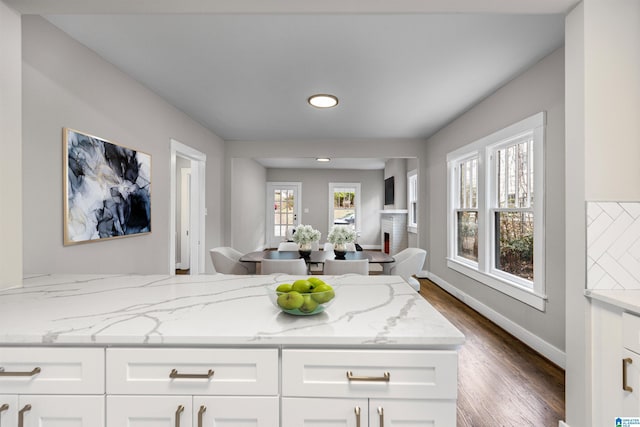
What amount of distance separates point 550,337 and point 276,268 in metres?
2.36

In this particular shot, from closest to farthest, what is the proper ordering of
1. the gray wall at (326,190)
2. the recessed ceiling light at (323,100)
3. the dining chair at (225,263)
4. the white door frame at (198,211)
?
the recessed ceiling light at (323,100)
the dining chair at (225,263)
the white door frame at (198,211)
the gray wall at (326,190)

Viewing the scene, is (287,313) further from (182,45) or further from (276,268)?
(182,45)

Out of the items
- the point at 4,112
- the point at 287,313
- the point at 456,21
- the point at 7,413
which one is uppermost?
the point at 456,21

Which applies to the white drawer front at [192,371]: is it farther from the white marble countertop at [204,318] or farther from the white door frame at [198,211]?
the white door frame at [198,211]

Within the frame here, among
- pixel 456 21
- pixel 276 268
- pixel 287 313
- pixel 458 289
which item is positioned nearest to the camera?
pixel 287 313

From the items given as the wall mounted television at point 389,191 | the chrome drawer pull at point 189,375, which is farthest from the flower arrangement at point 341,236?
the wall mounted television at point 389,191

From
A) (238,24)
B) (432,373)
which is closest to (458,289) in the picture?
(432,373)

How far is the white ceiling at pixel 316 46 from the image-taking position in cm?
156

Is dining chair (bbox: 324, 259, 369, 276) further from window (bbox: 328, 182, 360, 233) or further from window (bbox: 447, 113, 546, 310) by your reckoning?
window (bbox: 328, 182, 360, 233)

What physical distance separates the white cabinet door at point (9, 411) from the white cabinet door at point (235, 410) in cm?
57

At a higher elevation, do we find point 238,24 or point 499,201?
point 238,24

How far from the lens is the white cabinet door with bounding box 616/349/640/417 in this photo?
124 cm

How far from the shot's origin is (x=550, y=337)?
246 centimetres

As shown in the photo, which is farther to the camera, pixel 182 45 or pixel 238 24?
pixel 182 45
